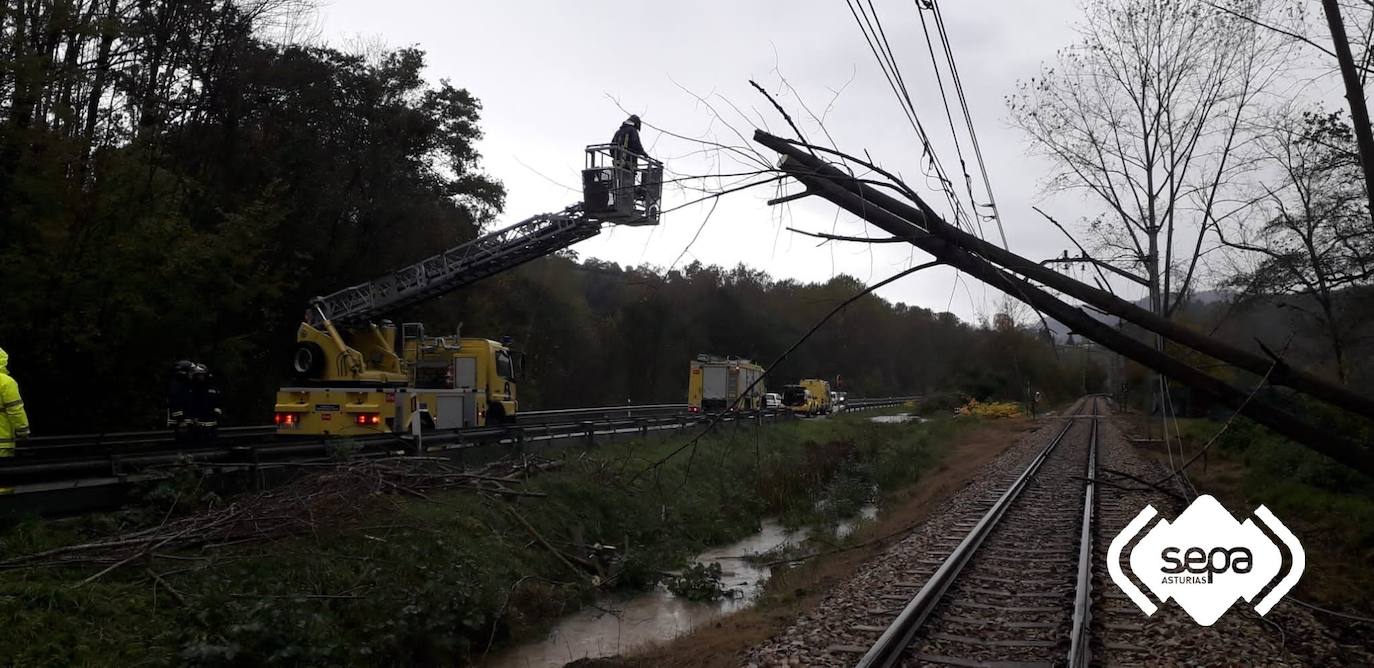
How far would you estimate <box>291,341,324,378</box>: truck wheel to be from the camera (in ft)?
57.1

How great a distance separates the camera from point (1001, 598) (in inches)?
361

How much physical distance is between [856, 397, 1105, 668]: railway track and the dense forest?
3.13m

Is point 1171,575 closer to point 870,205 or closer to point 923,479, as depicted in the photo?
point 870,205

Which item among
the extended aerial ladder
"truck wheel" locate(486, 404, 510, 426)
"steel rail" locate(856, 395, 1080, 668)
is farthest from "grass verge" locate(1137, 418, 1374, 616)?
"truck wheel" locate(486, 404, 510, 426)

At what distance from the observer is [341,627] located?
30.6 feet

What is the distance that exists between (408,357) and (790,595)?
12.7 meters

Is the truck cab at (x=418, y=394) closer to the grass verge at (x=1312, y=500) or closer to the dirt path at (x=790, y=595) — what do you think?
the dirt path at (x=790, y=595)

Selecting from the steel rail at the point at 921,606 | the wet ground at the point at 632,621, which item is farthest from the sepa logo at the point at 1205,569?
the wet ground at the point at 632,621

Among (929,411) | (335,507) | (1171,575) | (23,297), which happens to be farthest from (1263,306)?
(929,411)

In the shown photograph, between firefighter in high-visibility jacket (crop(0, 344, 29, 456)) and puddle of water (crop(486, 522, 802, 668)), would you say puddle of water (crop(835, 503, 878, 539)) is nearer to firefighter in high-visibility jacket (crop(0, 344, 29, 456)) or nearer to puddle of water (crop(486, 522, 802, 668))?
puddle of water (crop(486, 522, 802, 668))

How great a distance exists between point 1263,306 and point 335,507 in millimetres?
20487

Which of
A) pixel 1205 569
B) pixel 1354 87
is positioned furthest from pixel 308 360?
pixel 1354 87

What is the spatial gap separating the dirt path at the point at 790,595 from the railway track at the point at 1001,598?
3.55 feet

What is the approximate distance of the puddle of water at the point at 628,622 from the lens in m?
10.5
